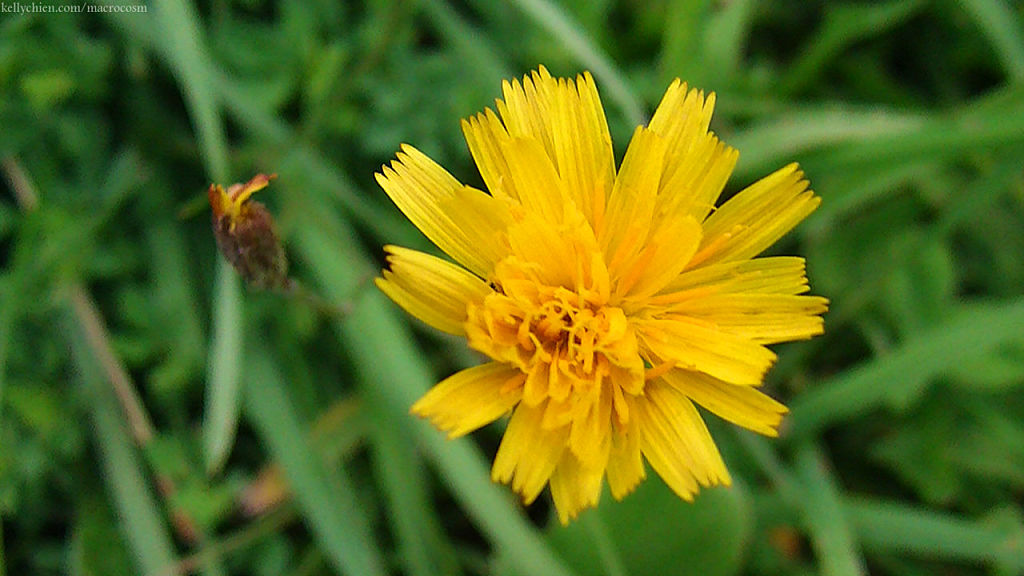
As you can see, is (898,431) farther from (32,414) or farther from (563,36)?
(32,414)

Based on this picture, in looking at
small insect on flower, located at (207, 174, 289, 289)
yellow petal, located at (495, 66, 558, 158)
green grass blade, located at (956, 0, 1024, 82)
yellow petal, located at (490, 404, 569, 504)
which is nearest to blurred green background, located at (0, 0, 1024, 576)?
green grass blade, located at (956, 0, 1024, 82)

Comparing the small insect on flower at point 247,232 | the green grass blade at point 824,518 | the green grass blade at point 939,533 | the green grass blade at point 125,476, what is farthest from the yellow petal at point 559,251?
the green grass blade at point 125,476

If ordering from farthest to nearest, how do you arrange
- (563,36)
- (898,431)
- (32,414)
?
(898,431)
(32,414)
(563,36)

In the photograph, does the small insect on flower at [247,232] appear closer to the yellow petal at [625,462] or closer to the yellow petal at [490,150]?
the yellow petal at [490,150]

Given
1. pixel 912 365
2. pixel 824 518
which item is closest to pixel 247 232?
Answer: pixel 824 518

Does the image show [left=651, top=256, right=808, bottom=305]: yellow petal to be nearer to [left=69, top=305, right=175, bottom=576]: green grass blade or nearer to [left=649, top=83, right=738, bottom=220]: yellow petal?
[left=649, top=83, right=738, bottom=220]: yellow petal

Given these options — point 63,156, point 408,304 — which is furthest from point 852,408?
point 63,156
